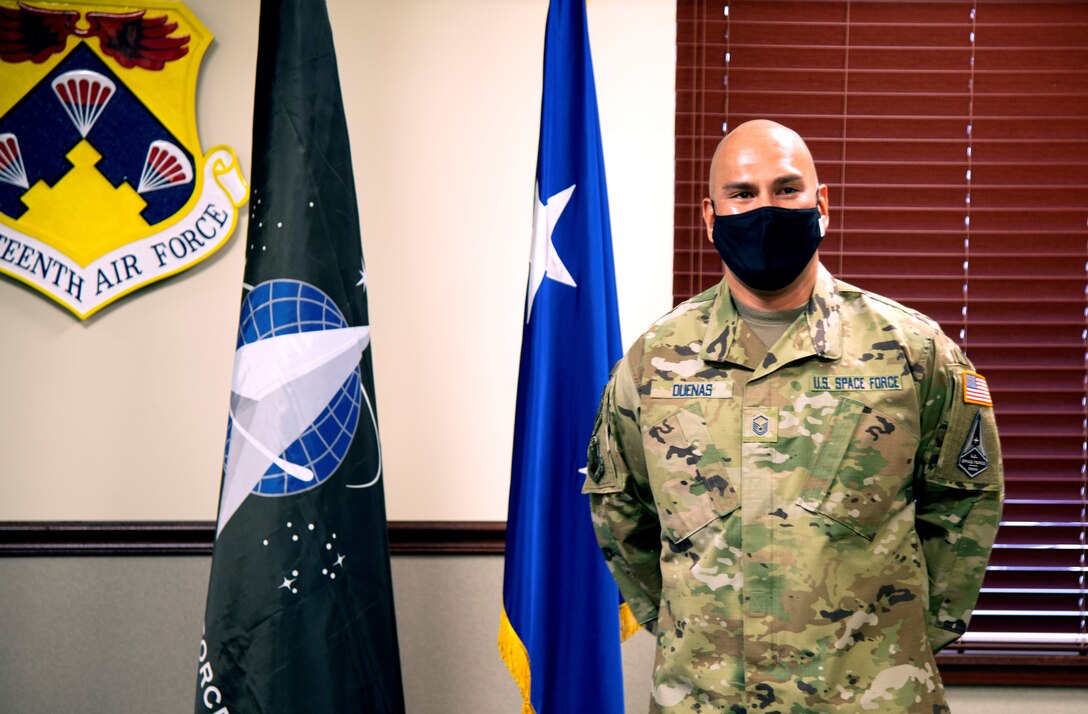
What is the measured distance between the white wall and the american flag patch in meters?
0.87

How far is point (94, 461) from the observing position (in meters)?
2.15

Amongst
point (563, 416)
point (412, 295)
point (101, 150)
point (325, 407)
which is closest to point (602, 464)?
point (563, 416)

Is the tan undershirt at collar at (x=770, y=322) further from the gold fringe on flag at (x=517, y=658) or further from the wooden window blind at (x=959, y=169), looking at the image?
the gold fringe on flag at (x=517, y=658)

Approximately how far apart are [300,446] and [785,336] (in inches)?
35.7

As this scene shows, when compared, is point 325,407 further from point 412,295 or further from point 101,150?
→ point 101,150

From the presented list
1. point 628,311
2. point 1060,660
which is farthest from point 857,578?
point 1060,660

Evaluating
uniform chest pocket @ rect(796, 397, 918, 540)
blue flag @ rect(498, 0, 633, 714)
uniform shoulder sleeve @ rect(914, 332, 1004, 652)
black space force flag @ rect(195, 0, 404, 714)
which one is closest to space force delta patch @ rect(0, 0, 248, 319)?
black space force flag @ rect(195, 0, 404, 714)

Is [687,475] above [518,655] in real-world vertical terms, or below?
above

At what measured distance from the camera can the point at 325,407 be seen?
171cm

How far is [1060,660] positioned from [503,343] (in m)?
1.52

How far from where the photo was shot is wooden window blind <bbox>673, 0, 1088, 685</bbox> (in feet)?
7.16

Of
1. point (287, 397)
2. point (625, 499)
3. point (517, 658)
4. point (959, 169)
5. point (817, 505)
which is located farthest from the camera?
point (959, 169)

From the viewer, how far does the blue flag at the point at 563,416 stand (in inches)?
72.5

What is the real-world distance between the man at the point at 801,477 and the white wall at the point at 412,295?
2.38 ft
